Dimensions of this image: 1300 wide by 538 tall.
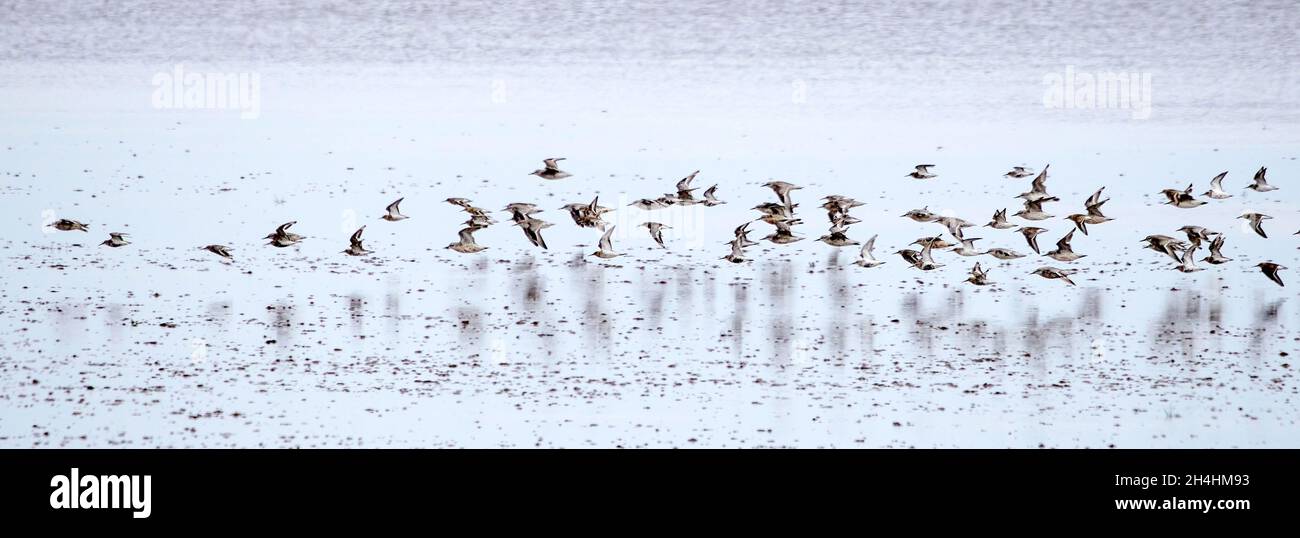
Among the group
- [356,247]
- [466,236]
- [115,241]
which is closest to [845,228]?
[466,236]

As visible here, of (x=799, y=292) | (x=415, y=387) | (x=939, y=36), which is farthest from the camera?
(x=939, y=36)

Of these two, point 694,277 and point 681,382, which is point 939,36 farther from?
point 681,382

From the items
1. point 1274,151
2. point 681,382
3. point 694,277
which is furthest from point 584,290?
point 1274,151

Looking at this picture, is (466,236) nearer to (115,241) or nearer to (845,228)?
(115,241)

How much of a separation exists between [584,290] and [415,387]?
4837 millimetres

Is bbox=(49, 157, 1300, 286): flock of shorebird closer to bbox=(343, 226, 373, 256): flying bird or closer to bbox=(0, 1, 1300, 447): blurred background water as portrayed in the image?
bbox=(343, 226, 373, 256): flying bird

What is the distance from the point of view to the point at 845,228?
1025 inches

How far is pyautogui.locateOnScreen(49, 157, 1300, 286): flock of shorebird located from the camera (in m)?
24.4

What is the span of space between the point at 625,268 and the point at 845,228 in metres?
3.64

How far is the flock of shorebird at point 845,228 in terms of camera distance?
24391 millimetres

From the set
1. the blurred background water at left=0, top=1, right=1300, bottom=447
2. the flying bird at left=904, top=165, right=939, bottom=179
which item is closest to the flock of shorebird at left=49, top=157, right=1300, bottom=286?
the blurred background water at left=0, top=1, right=1300, bottom=447

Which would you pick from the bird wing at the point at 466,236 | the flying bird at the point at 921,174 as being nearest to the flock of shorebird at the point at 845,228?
the bird wing at the point at 466,236

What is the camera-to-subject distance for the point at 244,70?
4544cm

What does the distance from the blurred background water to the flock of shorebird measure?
0.27 metres
